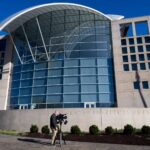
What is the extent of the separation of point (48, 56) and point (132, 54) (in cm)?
1369

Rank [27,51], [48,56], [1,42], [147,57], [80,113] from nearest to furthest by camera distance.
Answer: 1. [80,113]
2. [147,57]
3. [48,56]
4. [27,51]
5. [1,42]

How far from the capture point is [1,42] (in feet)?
138

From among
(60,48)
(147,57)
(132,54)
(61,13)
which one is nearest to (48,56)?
(60,48)

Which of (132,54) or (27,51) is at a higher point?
(27,51)

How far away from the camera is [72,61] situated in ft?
112

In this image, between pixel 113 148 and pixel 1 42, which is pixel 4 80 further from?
pixel 113 148

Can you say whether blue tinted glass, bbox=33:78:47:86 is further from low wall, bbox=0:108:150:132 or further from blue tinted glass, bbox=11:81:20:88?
low wall, bbox=0:108:150:132

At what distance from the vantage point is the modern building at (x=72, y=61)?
31188mm

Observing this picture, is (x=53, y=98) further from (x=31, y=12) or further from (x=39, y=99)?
(x=31, y=12)

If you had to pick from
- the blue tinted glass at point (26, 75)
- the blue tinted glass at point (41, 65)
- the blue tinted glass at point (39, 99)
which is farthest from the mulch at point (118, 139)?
the blue tinted glass at point (26, 75)

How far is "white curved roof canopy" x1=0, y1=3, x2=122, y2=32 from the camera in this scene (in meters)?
34.2

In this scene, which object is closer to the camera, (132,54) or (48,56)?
(132,54)

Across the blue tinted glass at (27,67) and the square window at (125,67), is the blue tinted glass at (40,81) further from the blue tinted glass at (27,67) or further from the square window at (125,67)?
the square window at (125,67)

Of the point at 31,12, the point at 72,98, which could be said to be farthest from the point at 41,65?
the point at 31,12
